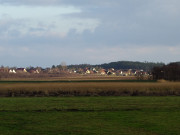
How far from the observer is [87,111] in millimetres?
21750

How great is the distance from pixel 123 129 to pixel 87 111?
7095 millimetres

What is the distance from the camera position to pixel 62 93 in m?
40.8

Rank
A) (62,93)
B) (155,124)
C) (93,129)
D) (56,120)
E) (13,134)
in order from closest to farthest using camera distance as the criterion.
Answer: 1. (13,134)
2. (93,129)
3. (155,124)
4. (56,120)
5. (62,93)

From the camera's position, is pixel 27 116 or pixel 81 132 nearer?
pixel 81 132

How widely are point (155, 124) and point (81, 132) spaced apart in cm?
398

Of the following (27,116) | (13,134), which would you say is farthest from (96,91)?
(13,134)

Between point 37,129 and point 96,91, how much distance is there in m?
26.2

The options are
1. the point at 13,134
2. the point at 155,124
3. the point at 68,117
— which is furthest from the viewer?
the point at 68,117

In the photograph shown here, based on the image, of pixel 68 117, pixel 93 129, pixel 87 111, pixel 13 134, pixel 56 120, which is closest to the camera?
pixel 13 134

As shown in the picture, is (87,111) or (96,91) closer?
(87,111)

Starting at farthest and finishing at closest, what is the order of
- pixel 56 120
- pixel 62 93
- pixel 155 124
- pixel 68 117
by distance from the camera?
pixel 62 93 → pixel 68 117 → pixel 56 120 → pixel 155 124

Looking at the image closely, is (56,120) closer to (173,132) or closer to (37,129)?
(37,129)

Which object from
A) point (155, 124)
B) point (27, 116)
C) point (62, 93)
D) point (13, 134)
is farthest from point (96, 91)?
point (13, 134)

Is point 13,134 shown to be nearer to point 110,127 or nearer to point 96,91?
point 110,127
